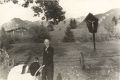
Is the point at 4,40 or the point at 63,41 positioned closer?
the point at 63,41

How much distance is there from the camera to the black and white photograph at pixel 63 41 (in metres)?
3.16

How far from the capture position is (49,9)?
10.7 feet

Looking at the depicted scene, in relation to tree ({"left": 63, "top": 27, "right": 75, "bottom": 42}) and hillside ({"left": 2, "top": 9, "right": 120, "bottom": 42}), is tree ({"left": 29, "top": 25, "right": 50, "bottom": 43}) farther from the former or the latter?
tree ({"left": 63, "top": 27, "right": 75, "bottom": 42})

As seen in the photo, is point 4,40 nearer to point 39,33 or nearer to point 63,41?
point 39,33

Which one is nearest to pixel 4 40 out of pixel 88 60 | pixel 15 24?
pixel 15 24

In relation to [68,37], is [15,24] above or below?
above

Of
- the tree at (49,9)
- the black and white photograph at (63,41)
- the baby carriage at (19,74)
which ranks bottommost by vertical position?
the baby carriage at (19,74)

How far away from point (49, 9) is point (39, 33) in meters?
0.25

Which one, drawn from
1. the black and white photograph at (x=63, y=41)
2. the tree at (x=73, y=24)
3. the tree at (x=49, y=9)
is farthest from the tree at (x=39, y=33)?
the tree at (x=73, y=24)

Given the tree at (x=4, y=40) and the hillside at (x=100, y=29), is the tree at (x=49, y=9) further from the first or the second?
the tree at (x=4, y=40)

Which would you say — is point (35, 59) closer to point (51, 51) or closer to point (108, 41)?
point (51, 51)

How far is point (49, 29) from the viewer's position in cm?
323

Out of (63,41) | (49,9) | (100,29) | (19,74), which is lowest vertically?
(19,74)

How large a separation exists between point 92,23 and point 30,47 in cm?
62
